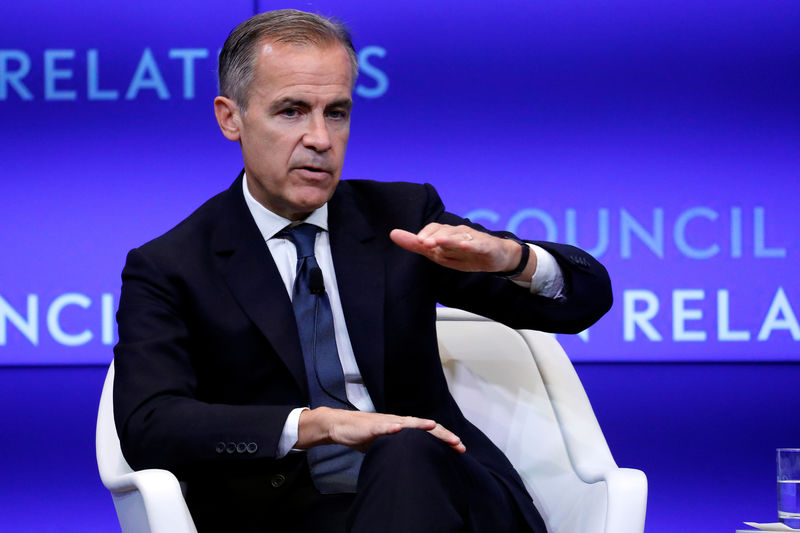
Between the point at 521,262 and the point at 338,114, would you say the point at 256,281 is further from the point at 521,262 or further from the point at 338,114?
the point at 521,262

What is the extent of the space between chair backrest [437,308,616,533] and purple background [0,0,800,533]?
1.64 metres

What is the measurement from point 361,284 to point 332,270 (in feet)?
0.23

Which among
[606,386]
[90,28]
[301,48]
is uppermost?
[90,28]

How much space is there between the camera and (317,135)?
188cm

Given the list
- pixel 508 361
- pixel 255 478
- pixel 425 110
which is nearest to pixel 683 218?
pixel 425 110

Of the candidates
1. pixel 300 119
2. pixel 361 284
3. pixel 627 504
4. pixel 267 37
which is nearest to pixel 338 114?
pixel 300 119

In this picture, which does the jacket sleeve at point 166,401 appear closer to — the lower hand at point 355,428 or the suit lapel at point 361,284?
the lower hand at point 355,428

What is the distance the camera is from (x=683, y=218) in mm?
3826

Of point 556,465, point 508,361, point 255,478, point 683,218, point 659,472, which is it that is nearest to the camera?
point 255,478

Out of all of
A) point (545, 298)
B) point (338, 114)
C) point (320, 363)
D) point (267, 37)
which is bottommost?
point (320, 363)

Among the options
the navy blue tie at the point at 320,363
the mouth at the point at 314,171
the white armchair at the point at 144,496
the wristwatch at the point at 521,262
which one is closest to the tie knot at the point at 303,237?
the navy blue tie at the point at 320,363

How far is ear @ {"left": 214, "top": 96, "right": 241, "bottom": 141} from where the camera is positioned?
6.55 ft

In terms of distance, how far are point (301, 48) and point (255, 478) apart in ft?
2.41

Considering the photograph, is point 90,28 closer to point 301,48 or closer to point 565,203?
point 565,203
